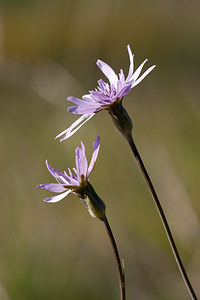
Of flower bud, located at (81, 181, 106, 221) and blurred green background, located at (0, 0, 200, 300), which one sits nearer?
flower bud, located at (81, 181, 106, 221)

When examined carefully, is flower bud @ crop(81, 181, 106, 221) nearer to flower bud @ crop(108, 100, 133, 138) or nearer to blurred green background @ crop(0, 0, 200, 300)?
flower bud @ crop(108, 100, 133, 138)

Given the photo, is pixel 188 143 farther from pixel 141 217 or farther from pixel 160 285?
pixel 160 285

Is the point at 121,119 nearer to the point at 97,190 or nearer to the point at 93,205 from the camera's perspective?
the point at 93,205

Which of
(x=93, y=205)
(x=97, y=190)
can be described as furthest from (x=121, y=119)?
(x=97, y=190)

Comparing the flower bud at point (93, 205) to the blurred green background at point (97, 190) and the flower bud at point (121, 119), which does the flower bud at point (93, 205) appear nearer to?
the flower bud at point (121, 119)

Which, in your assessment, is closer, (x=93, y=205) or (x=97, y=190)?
(x=93, y=205)

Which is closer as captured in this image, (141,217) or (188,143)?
(141,217)

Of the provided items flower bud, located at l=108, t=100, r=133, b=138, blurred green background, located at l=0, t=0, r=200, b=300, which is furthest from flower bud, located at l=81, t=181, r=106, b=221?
blurred green background, located at l=0, t=0, r=200, b=300

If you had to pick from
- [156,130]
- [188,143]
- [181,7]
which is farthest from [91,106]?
[181,7]
